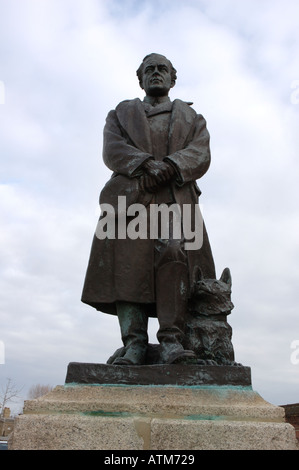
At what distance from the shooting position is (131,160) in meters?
4.83

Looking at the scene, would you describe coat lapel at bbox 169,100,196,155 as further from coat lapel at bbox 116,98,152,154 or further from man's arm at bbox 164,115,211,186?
coat lapel at bbox 116,98,152,154

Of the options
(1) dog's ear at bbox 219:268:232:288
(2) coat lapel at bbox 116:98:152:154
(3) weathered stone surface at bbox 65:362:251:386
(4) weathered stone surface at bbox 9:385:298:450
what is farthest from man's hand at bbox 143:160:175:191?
(4) weathered stone surface at bbox 9:385:298:450

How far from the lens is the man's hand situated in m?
4.74

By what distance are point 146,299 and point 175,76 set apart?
2.72 metres

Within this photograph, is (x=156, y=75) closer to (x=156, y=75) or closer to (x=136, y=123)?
(x=156, y=75)

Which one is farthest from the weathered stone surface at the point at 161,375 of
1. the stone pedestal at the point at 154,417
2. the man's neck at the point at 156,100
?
the man's neck at the point at 156,100

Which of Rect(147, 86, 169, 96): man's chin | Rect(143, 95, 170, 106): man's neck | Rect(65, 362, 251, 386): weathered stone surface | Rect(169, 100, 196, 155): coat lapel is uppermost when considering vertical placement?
Rect(147, 86, 169, 96): man's chin

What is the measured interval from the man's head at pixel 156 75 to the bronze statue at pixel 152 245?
0.05ft

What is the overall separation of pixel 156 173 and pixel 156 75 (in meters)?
1.39

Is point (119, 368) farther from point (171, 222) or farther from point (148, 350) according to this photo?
point (171, 222)

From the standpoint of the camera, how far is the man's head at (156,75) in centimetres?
551

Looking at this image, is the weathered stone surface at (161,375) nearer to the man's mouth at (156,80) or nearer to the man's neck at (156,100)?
the man's neck at (156,100)

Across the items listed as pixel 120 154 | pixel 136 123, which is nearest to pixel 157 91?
pixel 136 123

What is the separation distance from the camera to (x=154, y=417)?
11.8 ft
